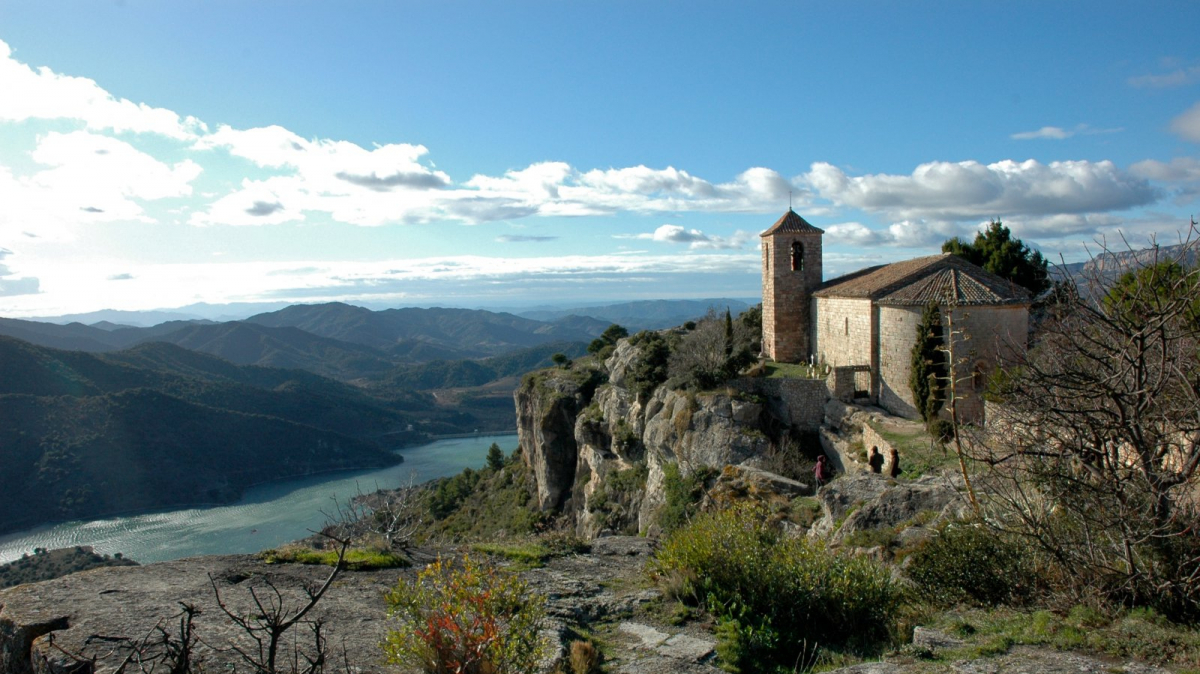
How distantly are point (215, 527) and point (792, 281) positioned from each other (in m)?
56.2

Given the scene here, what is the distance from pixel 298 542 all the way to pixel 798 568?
24.3ft

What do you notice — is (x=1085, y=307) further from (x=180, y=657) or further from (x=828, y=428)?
(x=828, y=428)

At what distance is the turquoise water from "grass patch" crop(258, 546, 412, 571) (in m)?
34.1

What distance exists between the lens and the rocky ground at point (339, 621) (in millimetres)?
5523

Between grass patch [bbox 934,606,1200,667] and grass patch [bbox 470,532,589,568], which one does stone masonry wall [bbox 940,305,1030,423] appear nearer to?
grass patch [bbox 470,532,589,568]

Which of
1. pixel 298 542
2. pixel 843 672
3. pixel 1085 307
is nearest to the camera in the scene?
pixel 843 672

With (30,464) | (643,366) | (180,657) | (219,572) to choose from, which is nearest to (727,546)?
(180,657)

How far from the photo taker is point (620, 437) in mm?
27750

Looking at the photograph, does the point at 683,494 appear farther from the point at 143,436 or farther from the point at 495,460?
the point at 143,436

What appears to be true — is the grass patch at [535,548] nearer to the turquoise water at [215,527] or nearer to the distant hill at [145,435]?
the turquoise water at [215,527]

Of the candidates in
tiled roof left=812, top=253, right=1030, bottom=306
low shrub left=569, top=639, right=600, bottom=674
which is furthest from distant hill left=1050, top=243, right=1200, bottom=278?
tiled roof left=812, top=253, right=1030, bottom=306

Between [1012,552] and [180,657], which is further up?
[180,657]

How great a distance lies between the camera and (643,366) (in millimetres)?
27406

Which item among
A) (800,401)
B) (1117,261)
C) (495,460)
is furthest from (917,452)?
(495,460)
